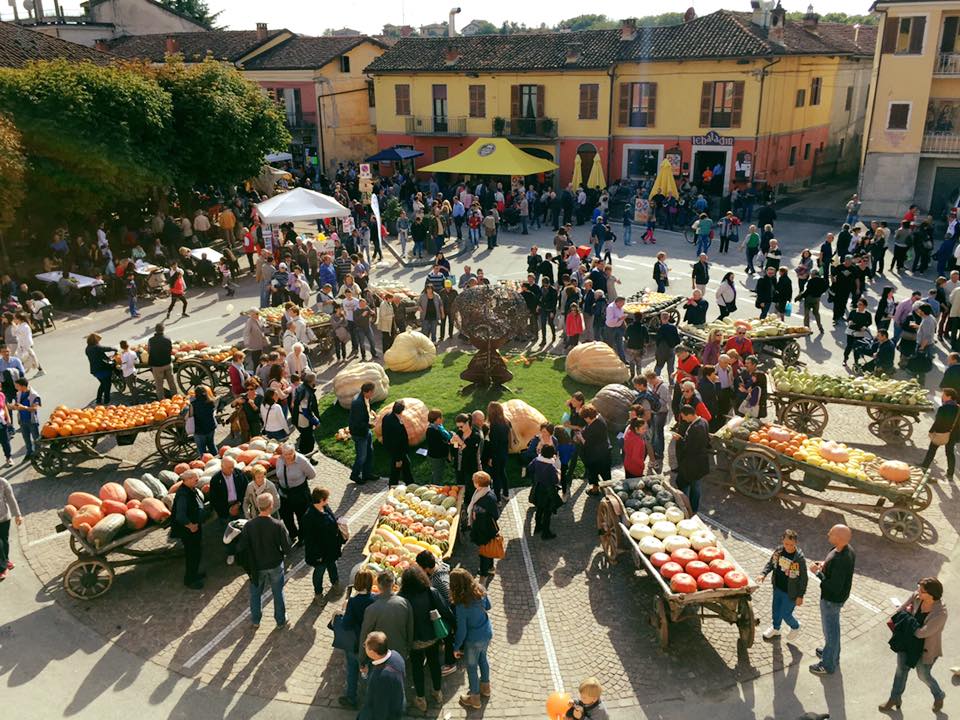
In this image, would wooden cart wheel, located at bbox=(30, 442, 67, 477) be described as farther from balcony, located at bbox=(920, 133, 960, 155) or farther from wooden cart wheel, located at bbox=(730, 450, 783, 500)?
balcony, located at bbox=(920, 133, 960, 155)

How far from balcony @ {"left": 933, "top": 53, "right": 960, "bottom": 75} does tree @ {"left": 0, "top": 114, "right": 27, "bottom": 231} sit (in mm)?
31498

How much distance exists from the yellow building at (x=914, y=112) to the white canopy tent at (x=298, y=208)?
22306mm

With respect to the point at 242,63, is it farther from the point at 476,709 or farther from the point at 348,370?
the point at 476,709

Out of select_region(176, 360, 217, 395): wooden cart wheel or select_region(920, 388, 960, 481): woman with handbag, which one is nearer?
select_region(920, 388, 960, 481): woman with handbag

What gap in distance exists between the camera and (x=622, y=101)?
37.3 metres

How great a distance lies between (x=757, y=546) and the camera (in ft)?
33.1

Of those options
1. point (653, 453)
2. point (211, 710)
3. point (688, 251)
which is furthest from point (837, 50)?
point (211, 710)

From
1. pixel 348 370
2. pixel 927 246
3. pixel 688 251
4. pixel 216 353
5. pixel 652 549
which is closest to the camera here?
pixel 652 549

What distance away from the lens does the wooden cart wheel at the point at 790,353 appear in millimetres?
15964

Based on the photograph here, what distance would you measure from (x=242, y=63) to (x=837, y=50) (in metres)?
32.8

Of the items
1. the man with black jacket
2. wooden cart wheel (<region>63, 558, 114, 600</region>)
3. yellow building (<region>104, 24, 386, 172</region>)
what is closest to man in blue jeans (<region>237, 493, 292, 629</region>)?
wooden cart wheel (<region>63, 558, 114, 600</region>)

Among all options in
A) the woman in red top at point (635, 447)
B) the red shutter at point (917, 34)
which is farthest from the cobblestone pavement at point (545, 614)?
the red shutter at point (917, 34)

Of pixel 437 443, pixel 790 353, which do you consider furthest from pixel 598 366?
pixel 437 443

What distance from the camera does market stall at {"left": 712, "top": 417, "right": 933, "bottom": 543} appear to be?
9945 mm
